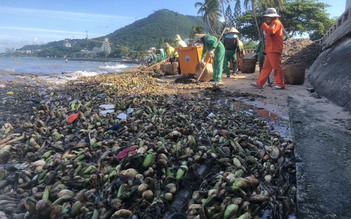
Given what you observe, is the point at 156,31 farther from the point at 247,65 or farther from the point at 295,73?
the point at 295,73

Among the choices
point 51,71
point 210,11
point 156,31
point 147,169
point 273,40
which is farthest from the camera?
point 156,31

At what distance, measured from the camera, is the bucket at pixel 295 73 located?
960 centimetres

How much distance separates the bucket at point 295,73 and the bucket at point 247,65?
14.7ft

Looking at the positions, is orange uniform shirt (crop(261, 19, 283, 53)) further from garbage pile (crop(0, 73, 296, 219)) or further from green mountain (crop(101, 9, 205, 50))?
green mountain (crop(101, 9, 205, 50))

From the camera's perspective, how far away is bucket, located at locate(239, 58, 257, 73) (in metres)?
14.3

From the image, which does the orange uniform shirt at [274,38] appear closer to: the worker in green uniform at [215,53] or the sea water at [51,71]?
the worker in green uniform at [215,53]

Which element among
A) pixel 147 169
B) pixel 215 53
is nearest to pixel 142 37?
pixel 215 53

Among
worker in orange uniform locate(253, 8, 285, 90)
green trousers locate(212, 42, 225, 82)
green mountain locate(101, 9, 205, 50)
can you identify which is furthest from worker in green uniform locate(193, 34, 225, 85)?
green mountain locate(101, 9, 205, 50)

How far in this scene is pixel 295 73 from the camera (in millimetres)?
9625

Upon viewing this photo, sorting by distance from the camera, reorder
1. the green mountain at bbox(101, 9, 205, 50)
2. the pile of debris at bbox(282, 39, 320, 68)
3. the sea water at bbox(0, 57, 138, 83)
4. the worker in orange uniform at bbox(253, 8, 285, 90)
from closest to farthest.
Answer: the worker in orange uniform at bbox(253, 8, 285, 90) → the sea water at bbox(0, 57, 138, 83) → the pile of debris at bbox(282, 39, 320, 68) → the green mountain at bbox(101, 9, 205, 50)

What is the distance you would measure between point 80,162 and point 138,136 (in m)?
0.91

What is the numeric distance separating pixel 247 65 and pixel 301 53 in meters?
6.55

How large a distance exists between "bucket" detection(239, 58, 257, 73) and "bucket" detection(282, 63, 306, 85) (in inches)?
176

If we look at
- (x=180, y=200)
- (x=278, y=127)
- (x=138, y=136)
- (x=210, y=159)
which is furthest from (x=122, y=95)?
(x=180, y=200)
